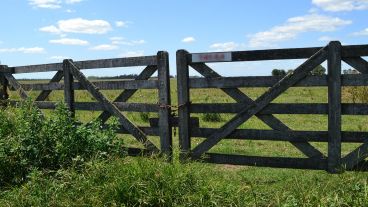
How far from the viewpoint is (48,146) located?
723cm

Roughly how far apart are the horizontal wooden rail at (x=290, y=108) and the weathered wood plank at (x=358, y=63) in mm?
515

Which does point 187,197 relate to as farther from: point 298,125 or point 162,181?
point 298,125

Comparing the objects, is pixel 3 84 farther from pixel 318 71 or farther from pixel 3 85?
pixel 318 71

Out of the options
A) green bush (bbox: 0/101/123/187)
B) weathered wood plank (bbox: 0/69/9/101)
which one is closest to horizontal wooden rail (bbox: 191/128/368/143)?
green bush (bbox: 0/101/123/187)

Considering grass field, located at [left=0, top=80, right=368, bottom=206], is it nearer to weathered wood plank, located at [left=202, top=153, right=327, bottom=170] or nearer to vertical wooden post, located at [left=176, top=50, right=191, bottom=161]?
weathered wood plank, located at [left=202, top=153, right=327, bottom=170]

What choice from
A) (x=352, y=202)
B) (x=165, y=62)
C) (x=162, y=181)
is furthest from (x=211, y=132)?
(x=352, y=202)

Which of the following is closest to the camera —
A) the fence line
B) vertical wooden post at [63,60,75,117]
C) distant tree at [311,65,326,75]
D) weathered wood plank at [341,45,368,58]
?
weathered wood plank at [341,45,368,58]

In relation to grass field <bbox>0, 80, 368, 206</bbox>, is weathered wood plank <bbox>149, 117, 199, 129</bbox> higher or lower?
higher

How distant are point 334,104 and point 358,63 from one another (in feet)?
2.21

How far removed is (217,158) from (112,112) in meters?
2.38

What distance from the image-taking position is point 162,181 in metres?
5.39

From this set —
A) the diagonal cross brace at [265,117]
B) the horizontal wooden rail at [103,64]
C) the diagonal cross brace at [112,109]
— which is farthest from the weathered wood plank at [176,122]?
the horizontal wooden rail at [103,64]

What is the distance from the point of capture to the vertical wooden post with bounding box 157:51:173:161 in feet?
27.0

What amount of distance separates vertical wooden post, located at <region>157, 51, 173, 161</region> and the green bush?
1.14 meters
